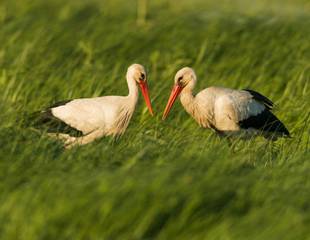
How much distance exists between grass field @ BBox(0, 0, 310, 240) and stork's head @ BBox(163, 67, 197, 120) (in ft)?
0.67

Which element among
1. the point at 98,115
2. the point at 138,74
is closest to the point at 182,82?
the point at 138,74

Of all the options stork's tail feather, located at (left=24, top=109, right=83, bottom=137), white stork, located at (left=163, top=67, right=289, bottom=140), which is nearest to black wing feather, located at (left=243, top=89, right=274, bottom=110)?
white stork, located at (left=163, top=67, right=289, bottom=140)

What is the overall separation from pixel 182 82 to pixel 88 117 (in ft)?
4.01

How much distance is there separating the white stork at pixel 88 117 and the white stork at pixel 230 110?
75 centimetres

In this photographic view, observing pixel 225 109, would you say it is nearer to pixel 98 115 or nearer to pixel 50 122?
pixel 98 115

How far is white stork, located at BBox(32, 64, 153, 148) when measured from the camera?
295 inches

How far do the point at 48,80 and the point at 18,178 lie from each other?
402cm

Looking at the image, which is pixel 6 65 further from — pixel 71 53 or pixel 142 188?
pixel 142 188

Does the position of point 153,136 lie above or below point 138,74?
below

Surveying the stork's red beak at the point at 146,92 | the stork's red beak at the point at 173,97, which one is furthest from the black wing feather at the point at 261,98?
the stork's red beak at the point at 146,92

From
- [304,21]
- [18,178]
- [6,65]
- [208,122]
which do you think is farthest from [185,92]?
[304,21]

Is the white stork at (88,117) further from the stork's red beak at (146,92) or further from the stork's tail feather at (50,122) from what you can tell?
the stork's red beak at (146,92)

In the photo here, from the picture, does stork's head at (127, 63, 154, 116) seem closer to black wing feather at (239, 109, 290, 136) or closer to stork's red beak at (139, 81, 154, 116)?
stork's red beak at (139, 81, 154, 116)

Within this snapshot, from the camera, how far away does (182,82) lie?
8.49 meters
